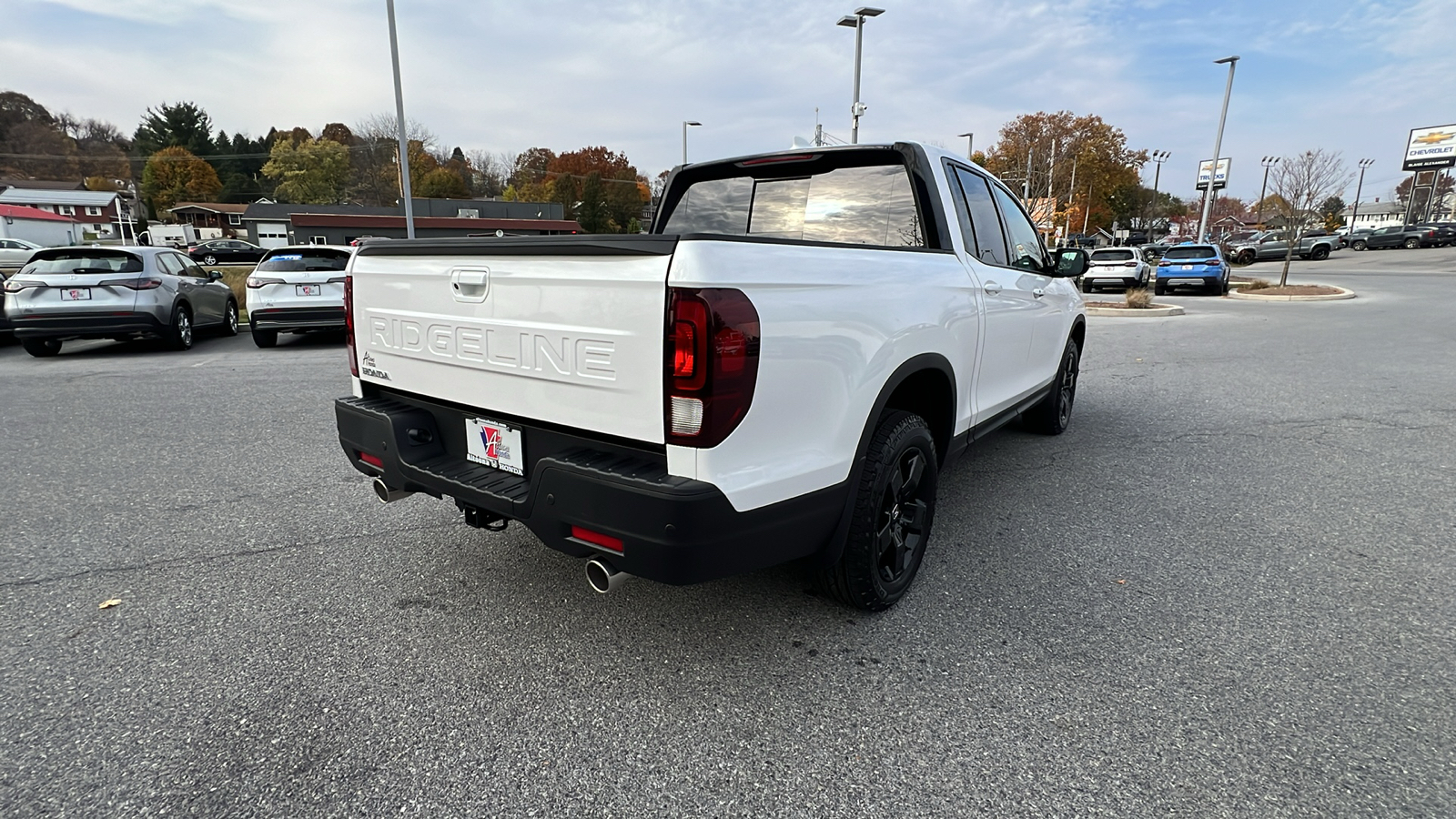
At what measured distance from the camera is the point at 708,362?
2.03 metres

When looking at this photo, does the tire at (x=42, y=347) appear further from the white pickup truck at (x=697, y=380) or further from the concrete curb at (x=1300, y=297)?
the concrete curb at (x=1300, y=297)

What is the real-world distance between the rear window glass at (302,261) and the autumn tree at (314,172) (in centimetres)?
8164

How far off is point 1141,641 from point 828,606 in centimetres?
118

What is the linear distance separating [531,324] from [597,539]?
732 mm

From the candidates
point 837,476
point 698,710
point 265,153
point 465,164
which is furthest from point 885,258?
point 265,153

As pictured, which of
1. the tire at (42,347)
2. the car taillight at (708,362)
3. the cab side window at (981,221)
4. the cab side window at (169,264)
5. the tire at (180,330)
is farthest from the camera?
the cab side window at (169,264)

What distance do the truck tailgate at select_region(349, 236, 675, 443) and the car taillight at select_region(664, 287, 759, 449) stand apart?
0.05 m

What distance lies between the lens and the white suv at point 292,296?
10.5 meters

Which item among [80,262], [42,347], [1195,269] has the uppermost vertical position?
[80,262]

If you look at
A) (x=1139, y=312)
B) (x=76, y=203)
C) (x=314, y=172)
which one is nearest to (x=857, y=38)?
(x=1139, y=312)

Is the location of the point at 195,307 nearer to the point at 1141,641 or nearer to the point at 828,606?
the point at 828,606

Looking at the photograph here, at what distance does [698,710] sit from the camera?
2.39 m

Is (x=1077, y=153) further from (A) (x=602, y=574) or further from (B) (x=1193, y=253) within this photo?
(A) (x=602, y=574)

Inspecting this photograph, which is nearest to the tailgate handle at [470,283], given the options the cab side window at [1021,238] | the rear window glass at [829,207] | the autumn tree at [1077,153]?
the rear window glass at [829,207]
